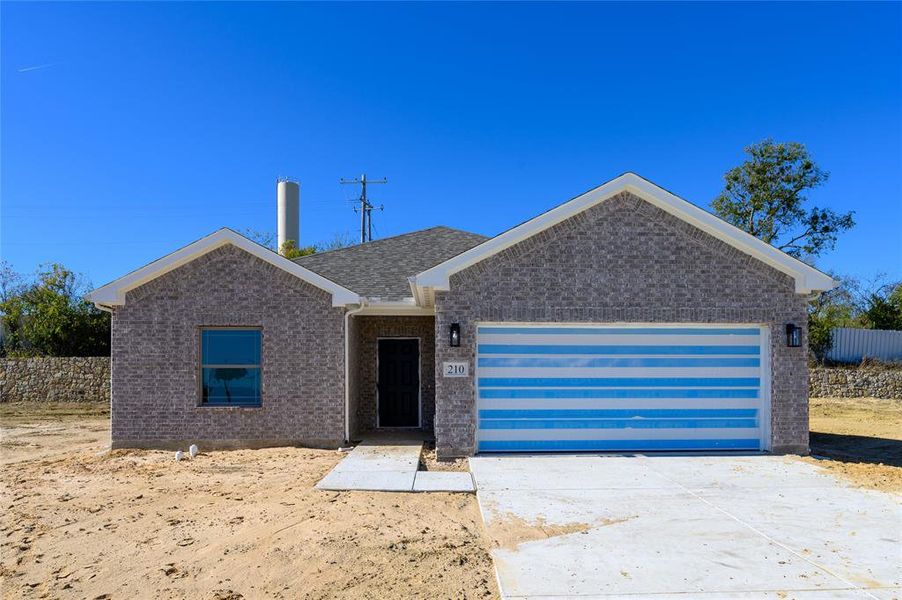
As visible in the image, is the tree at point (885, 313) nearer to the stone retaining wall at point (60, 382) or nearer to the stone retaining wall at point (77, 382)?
the stone retaining wall at point (77, 382)

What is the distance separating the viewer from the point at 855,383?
65.2 feet

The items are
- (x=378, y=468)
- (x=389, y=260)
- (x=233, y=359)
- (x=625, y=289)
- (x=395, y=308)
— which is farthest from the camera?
(x=389, y=260)

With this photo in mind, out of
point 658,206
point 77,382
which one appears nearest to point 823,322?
point 658,206

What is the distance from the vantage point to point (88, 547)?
554cm

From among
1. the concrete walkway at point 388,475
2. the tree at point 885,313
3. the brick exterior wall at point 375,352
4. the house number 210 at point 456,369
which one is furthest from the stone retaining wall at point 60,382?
the tree at point 885,313

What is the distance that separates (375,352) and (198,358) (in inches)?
143

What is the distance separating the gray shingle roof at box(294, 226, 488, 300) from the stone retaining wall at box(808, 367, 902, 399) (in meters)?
13.5

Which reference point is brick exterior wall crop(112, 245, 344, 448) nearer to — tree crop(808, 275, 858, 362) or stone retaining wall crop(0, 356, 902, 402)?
stone retaining wall crop(0, 356, 902, 402)

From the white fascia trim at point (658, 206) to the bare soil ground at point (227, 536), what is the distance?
3.77 meters

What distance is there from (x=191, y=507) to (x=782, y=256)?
9.53 m

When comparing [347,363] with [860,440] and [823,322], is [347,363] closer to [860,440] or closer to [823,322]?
[860,440]

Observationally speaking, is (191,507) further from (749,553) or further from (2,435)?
(2,435)

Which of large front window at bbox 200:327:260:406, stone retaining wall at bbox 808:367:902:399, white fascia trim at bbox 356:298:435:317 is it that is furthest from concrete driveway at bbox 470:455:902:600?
stone retaining wall at bbox 808:367:902:399

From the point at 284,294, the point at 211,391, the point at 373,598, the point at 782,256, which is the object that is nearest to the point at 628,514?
the point at 373,598
